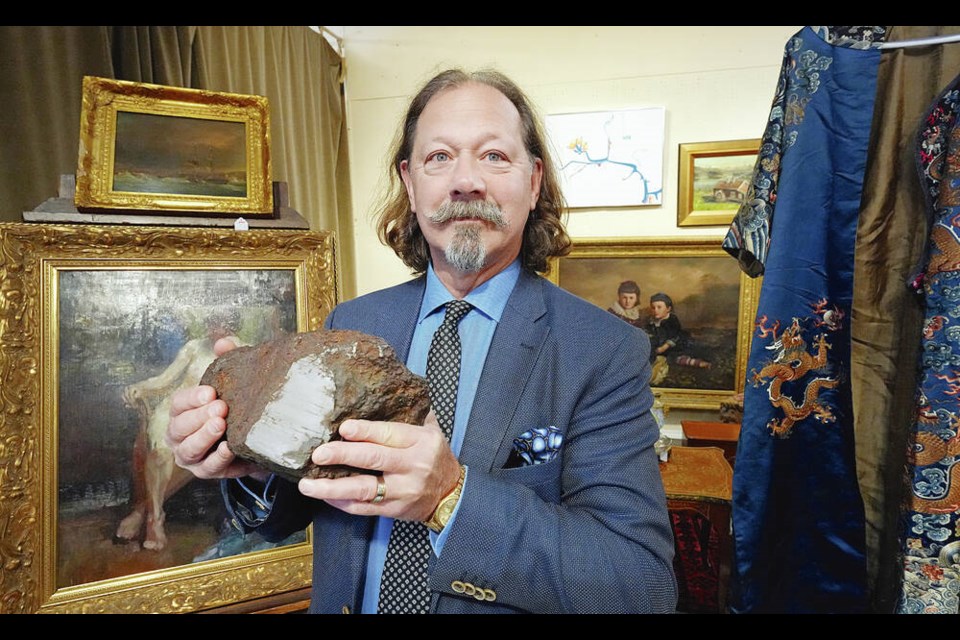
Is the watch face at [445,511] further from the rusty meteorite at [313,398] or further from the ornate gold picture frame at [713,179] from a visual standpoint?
the ornate gold picture frame at [713,179]

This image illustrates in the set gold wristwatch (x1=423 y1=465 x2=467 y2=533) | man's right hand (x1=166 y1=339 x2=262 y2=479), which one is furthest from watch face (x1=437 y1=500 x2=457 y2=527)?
man's right hand (x1=166 y1=339 x2=262 y2=479)

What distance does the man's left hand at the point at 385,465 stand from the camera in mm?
857

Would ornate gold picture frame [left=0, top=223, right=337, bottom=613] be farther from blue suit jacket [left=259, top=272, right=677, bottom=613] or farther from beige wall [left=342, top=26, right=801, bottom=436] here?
beige wall [left=342, top=26, right=801, bottom=436]

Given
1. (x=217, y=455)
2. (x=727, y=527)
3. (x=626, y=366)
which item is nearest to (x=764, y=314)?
(x=626, y=366)

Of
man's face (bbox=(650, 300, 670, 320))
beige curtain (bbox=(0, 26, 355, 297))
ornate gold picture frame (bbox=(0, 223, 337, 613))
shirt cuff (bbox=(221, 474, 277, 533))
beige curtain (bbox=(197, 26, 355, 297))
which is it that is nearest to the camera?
shirt cuff (bbox=(221, 474, 277, 533))

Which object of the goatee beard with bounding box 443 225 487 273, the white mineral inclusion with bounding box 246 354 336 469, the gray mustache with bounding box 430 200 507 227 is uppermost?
the gray mustache with bounding box 430 200 507 227

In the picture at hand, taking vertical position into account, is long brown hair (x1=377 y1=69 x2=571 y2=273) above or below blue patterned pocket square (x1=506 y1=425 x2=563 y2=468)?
above

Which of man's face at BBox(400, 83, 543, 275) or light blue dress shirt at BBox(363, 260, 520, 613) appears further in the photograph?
man's face at BBox(400, 83, 543, 275)

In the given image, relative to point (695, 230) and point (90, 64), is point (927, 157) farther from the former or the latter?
point (90, 64)

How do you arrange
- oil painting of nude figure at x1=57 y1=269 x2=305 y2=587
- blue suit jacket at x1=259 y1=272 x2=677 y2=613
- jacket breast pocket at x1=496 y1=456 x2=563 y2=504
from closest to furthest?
blue suit jacket at x1=259 y1=272 x2=677 y2=613 < jacket breast pocket at x1=496 y1=456 x2=563 y2=504 < oil painting of nude figure at x1=57 y1=269 x2=305 y2=587

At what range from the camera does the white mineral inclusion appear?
0.89 metres

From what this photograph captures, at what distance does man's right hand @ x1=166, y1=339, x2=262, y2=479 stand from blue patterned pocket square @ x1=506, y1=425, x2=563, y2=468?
574 millimetres

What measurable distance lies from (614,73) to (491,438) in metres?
2.94

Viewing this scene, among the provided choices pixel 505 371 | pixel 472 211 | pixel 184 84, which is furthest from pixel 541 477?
pixel 184 84
